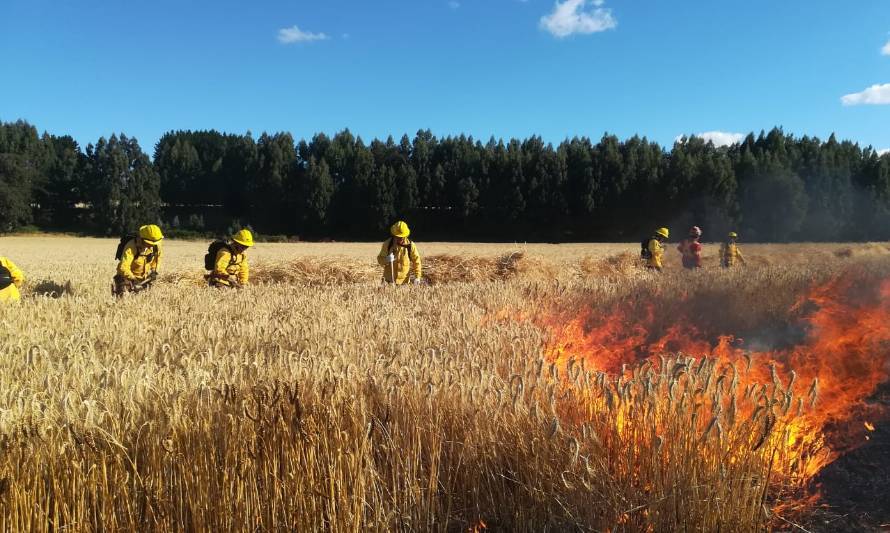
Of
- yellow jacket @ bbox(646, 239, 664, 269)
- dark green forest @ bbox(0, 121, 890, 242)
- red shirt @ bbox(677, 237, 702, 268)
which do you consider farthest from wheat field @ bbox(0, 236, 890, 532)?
dark green forest @ bbox(0, 121, 890, 242)

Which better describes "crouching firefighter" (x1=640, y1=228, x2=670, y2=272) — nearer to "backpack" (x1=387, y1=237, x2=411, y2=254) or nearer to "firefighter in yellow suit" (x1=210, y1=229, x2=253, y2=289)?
"backpack" (x1=387, y1=237, x2=411, y2=254)

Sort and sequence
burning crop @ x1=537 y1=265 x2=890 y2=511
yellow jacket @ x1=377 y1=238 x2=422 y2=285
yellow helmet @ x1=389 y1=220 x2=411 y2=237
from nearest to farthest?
burning crop @ x1=537 y1=265 x2=890 y2=511 → yellow helmet @ x1=389 y1=220 x2=411 y2=237 → yellow jacket @ x1=377 y1=238 x2=422 y2=285

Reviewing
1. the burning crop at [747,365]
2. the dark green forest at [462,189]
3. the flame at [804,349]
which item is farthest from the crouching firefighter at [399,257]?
the dark green forest at [462,189]

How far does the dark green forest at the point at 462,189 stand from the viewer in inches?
1929

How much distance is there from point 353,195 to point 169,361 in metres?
55.6

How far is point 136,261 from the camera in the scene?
919 cm

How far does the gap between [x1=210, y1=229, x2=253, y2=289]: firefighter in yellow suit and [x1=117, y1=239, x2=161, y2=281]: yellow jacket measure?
103 cm

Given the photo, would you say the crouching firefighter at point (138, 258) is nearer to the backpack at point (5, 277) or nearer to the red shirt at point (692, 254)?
the backpack at point (5, 277)

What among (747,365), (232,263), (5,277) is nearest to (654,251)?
(232,263)

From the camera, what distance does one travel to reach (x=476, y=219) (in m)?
55.9

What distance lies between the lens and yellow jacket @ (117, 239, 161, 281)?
8867mm

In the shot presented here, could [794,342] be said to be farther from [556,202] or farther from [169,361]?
[556,202]

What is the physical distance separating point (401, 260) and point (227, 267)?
2946 millimetres

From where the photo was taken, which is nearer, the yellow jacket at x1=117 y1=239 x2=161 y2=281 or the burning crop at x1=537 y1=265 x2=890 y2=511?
the burning crop at x1=537 y1=265 x2=890 y2=511
